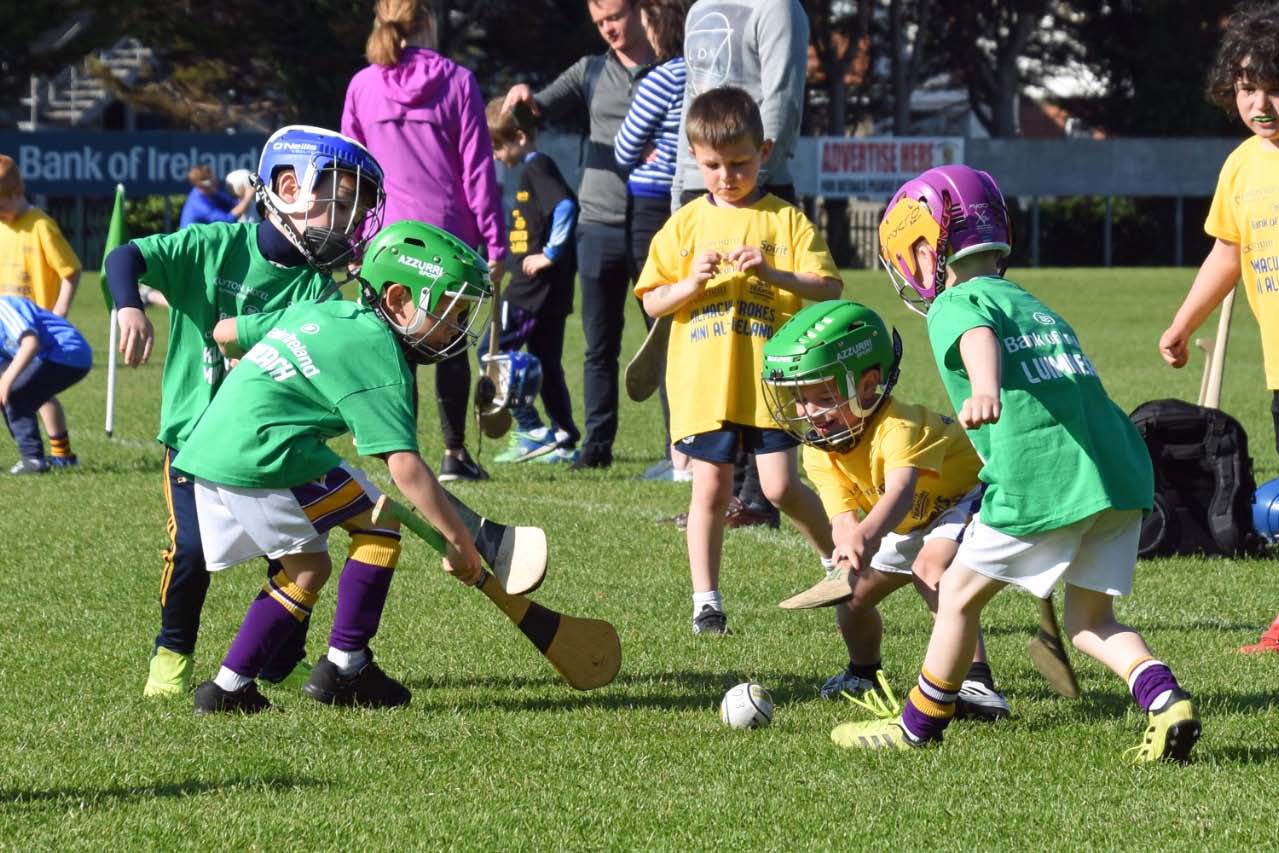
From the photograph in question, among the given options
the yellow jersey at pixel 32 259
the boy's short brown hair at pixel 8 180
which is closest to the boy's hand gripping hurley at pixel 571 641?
A: the yellow jersey at pixel 32 259

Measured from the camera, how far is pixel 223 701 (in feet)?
15.1

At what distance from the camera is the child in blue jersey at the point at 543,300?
10.2 metres

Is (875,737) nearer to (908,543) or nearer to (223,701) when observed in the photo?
(908,543)

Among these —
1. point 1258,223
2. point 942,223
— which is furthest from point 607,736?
point 1258,223

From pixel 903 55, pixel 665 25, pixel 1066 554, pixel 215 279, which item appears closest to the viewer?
pixel 1066 554

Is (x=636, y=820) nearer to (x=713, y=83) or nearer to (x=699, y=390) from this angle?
(x=699, y=390)

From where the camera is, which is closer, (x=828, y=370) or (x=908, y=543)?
(x=828, y=370)

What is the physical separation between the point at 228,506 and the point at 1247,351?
46.4 feet

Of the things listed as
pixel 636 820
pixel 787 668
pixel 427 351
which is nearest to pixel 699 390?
pixel 787 668

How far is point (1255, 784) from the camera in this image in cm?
393

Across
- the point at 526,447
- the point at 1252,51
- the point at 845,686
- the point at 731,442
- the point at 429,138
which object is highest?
the point at 1252,51

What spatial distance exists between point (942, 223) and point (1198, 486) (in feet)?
11.3

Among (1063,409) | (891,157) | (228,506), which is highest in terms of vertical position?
(1063,409)

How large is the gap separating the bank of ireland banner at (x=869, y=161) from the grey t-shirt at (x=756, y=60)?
29.6m
